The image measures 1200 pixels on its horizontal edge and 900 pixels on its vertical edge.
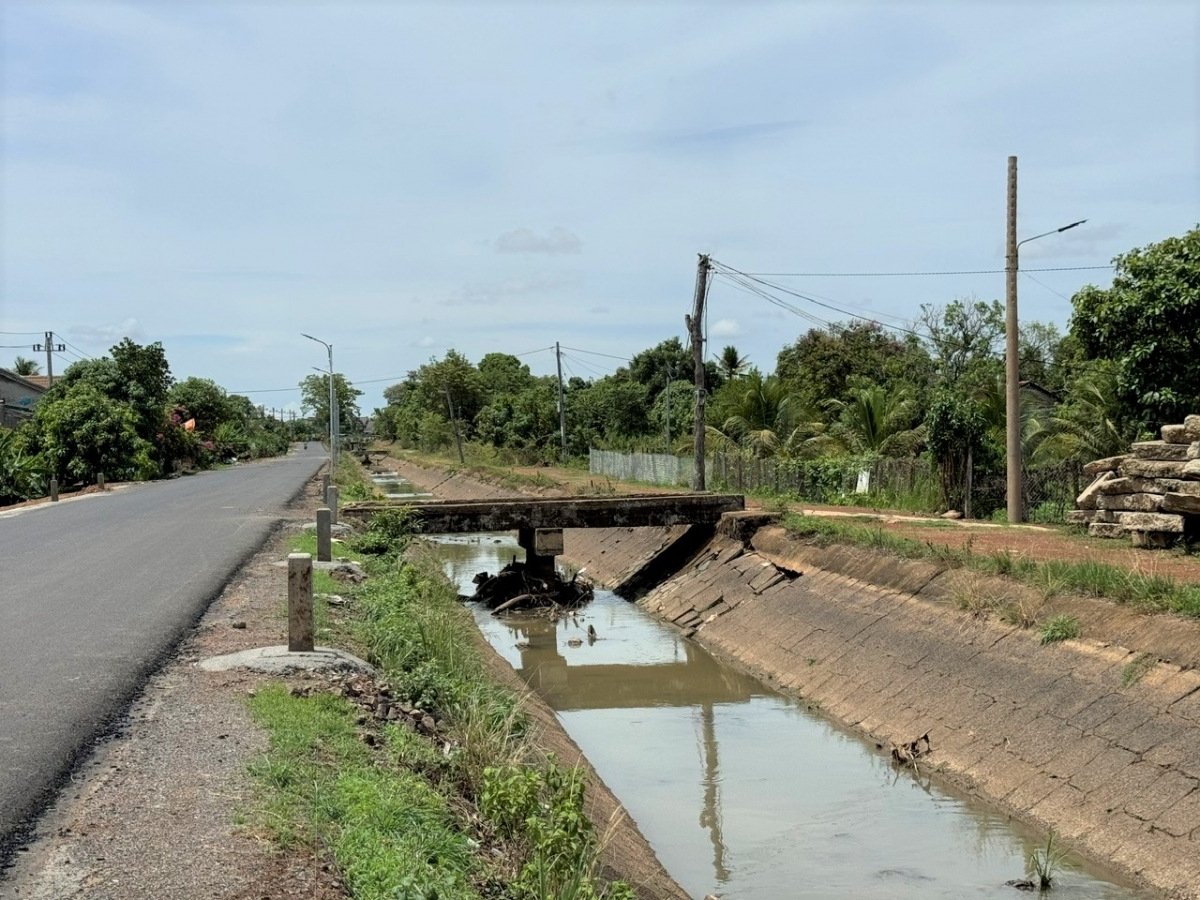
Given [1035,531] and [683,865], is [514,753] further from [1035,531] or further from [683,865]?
[1035,531]

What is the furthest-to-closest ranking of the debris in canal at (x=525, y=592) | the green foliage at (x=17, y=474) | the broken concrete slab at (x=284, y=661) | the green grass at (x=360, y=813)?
the green foliage at (x=17, y=474) < the debris in canal at (x=525, y=592) < the broken concrete slab at (x=284, y=661) < the green grass at (x=360, y=813)

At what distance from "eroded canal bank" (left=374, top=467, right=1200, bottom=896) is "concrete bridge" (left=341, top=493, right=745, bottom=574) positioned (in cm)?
684

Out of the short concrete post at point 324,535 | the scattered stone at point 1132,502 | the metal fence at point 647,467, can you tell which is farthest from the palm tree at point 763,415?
the short concrete post at point 324,535

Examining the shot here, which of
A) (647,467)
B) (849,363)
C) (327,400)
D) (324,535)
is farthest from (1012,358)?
(327,400)

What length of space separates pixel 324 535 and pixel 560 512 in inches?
319

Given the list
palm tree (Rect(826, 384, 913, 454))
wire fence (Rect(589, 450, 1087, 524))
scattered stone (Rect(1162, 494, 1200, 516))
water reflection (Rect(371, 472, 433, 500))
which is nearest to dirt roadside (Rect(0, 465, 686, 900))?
scattered stone (Rect(1162, 494, 1200, 516))

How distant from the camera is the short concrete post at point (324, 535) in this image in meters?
17.6

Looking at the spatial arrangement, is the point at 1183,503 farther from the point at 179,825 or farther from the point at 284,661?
the point at 179,825

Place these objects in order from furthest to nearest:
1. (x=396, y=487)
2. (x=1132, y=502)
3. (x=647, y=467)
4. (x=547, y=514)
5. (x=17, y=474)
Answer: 1. (x=396, y=487)
2. (x=647, y=467)
3. (x=17, y=474)
4. (x=547, y=514)
5. (x=1132, y=502)

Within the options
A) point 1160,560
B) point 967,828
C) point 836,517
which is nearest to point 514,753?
point 967,828

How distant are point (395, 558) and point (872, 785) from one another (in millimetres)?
11374

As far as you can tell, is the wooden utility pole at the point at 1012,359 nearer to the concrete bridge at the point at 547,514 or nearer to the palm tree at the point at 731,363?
the concrete bridge at the point at 547,514

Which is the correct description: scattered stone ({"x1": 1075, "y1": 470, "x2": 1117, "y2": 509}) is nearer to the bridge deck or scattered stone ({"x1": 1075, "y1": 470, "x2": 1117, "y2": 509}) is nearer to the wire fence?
the wire fence

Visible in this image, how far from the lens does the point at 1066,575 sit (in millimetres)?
13961
